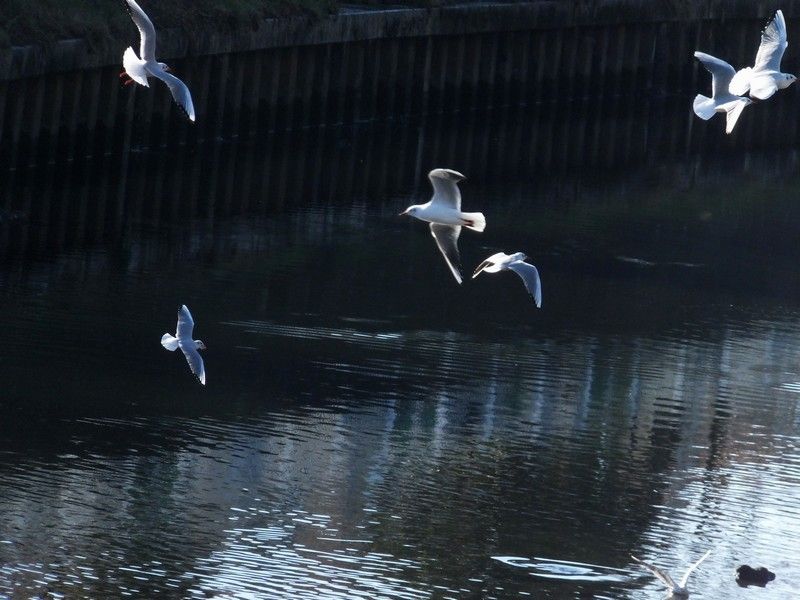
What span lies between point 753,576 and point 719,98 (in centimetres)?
578

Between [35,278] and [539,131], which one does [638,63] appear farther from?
[35,278]

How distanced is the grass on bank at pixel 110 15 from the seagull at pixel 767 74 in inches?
772

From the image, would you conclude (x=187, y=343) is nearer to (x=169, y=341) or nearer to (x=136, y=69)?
(x=169, y=341)

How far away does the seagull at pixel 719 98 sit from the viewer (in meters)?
21.0

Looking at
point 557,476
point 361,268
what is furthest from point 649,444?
point 361,268

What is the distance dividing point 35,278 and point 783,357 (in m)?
13.0

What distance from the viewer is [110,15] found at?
41.1 m

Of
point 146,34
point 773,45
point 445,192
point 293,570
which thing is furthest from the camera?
point 146,34

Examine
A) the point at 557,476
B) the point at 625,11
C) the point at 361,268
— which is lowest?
the point at 557,476

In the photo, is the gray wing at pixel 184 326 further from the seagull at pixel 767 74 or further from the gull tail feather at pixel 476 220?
the seagull at pixel 767 74

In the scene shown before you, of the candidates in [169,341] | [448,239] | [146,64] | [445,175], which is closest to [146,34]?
[146,64]

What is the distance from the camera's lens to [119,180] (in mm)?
41094

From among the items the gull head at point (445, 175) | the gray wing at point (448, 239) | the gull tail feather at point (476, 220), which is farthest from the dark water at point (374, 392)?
the gull head at point (445, 175)

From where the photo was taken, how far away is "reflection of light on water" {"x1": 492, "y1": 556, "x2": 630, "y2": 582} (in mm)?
20656
